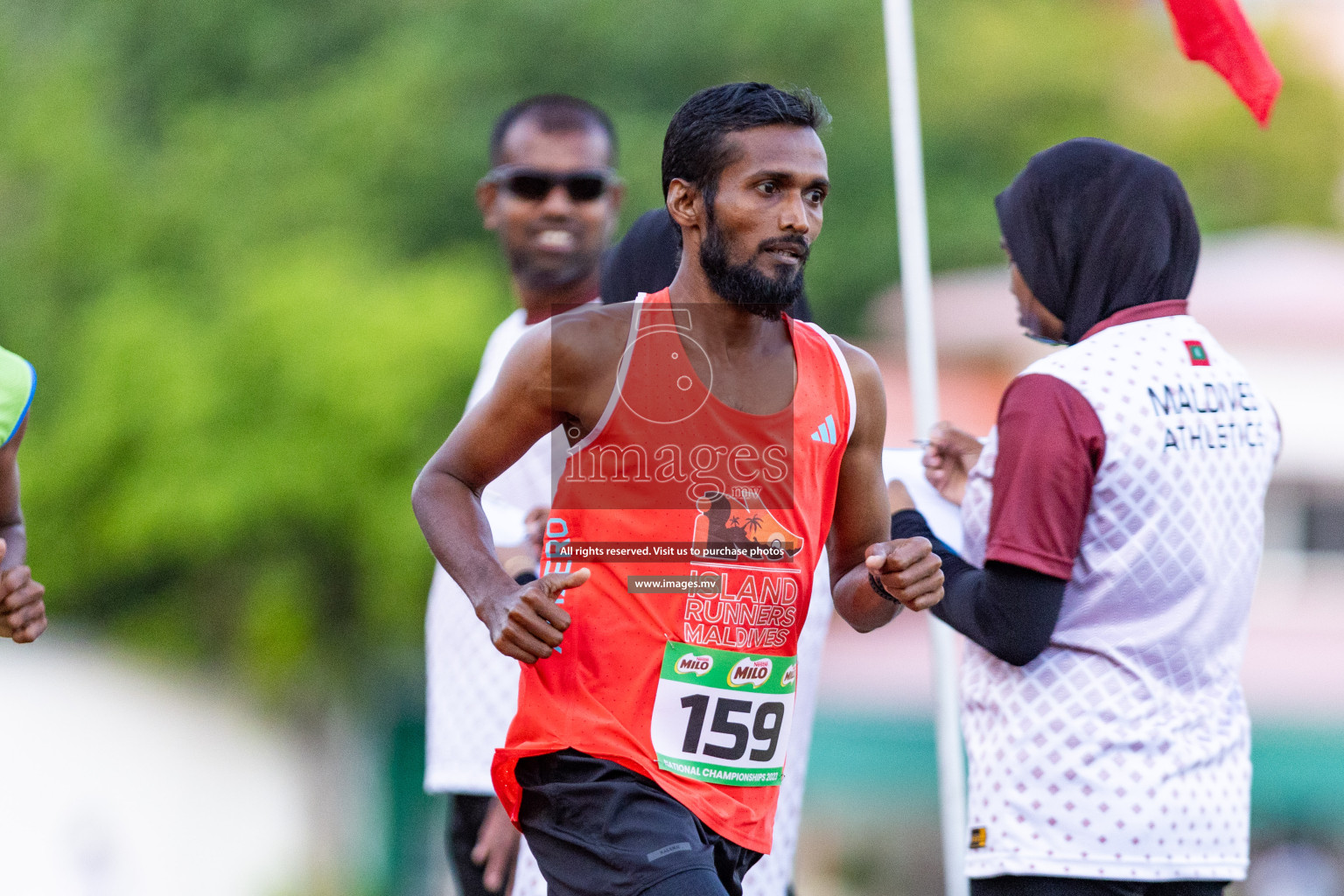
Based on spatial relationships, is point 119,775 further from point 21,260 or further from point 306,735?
point 21,260

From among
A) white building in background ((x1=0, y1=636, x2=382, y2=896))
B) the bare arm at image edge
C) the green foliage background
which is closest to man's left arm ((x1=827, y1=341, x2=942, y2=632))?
the bare arm at image edge

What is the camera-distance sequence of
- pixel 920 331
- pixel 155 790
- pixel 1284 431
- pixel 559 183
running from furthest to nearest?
pixel 1284 431
pixel 155 790
pixel 559 183
pixel 920 331

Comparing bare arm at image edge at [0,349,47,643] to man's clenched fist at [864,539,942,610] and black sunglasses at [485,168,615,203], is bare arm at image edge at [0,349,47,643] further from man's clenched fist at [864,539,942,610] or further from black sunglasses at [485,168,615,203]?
black sunglasses at [485,168,615,203]

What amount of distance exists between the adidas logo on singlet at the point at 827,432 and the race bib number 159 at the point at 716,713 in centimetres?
41

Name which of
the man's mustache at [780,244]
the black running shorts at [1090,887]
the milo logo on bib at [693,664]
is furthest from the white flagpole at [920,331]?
the milo logo on bib at [693,664]

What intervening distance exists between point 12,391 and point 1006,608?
1995 mm

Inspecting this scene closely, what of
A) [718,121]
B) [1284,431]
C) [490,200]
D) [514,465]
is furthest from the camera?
[1284,431]

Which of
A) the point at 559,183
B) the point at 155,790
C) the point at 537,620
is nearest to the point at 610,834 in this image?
the point at 537,620

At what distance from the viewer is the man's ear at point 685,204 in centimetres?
300

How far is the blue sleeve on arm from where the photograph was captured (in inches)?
121

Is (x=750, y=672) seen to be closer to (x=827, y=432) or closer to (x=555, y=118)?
(x=827, y=432)

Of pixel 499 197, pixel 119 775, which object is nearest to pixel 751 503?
pixel 499 197

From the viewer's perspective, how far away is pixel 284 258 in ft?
50.7

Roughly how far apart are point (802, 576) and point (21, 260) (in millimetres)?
13996
